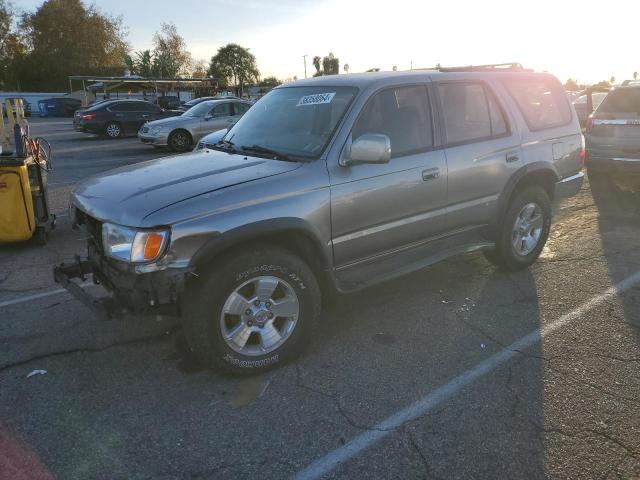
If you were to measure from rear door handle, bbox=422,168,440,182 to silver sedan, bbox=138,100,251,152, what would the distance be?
11.8m

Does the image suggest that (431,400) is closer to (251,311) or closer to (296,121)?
(251,311)

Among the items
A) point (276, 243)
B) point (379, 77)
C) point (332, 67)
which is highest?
point (332, 67)

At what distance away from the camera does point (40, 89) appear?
63.0m

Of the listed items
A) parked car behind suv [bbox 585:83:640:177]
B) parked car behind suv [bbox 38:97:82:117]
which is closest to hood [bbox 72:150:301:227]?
parked car behind suv [bbox 585:83:640:177]

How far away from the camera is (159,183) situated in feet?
10.8

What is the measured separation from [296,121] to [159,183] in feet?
4.12

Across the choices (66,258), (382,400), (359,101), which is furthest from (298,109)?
(66,258)

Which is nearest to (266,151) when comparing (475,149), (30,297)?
(475,149)

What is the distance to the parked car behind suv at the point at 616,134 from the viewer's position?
313 inches

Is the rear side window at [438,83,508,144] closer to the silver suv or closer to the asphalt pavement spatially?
the silver suv

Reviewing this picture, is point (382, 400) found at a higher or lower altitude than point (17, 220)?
lower

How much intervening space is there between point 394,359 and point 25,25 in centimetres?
7865

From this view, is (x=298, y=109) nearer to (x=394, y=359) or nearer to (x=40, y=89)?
(x=394, y=359)

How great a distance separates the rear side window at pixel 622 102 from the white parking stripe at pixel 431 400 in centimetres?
527
